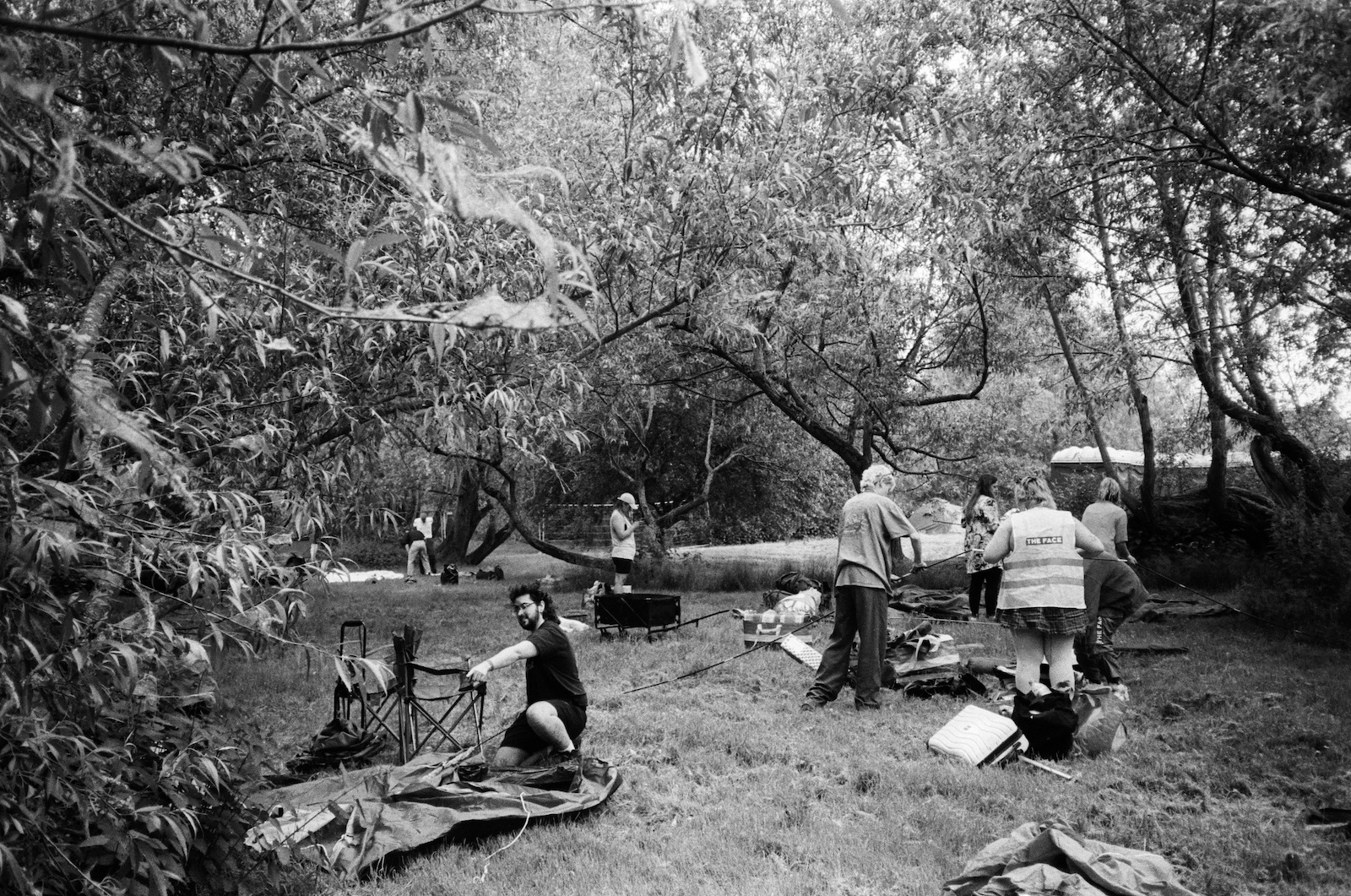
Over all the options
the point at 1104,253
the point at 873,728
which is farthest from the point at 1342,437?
the point at 873,728

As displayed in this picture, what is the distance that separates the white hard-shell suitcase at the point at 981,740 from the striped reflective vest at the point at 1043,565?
83 centimetres

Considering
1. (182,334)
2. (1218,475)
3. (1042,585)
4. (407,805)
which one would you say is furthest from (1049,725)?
(1218,475)

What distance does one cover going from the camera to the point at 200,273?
2.67 metres

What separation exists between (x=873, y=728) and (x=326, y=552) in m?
3.77

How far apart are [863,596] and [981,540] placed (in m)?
3.75

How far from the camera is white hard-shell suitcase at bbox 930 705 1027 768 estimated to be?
5.13 m

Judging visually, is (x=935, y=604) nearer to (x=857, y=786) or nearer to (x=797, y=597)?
(x=797, y=597)

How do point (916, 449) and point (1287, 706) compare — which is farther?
point (916, 449)

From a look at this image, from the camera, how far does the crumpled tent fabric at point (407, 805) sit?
12.5ft

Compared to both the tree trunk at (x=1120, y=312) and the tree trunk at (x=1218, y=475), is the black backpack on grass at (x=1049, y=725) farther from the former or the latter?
the tree trunk at (x=1218, y=475)

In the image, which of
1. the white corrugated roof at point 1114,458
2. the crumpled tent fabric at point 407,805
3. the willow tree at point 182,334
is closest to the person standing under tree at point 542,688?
the crumpled tent fabric at point 407,805

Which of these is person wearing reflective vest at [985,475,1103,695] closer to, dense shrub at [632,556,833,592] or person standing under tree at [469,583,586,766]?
person standing under tree at [469,583,586,766]

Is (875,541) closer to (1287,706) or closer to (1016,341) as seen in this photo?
A: (1287,706)

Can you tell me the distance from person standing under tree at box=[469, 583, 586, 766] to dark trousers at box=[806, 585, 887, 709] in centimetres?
198
